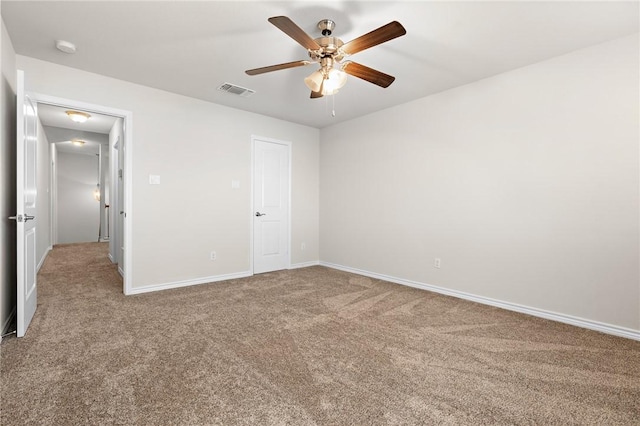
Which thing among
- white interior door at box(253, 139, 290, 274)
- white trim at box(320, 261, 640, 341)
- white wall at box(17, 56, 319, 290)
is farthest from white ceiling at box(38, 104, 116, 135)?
white trim at box(320, 261, 640, 341)

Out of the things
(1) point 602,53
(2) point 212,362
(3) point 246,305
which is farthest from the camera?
(3) point 246,305

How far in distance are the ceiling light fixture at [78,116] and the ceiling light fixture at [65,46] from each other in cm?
255

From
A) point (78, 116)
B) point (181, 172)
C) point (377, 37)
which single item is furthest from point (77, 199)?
point (377, 37)

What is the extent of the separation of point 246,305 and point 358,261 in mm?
2169

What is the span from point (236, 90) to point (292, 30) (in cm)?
204

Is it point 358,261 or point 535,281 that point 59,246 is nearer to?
point 358,261

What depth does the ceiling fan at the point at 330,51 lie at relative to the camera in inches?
75.7

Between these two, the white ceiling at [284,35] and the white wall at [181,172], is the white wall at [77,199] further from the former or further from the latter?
the white ceiling at [284,35]

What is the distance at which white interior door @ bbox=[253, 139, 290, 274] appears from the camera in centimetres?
479

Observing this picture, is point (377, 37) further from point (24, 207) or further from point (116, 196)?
point (116, 196)

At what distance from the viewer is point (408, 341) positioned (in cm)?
240

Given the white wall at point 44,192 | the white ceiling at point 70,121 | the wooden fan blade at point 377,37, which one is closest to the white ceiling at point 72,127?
the white ceiling at point 70,121

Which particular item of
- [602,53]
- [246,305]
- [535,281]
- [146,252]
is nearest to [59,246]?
[146,252]

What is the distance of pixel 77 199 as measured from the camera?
859 centimetres
